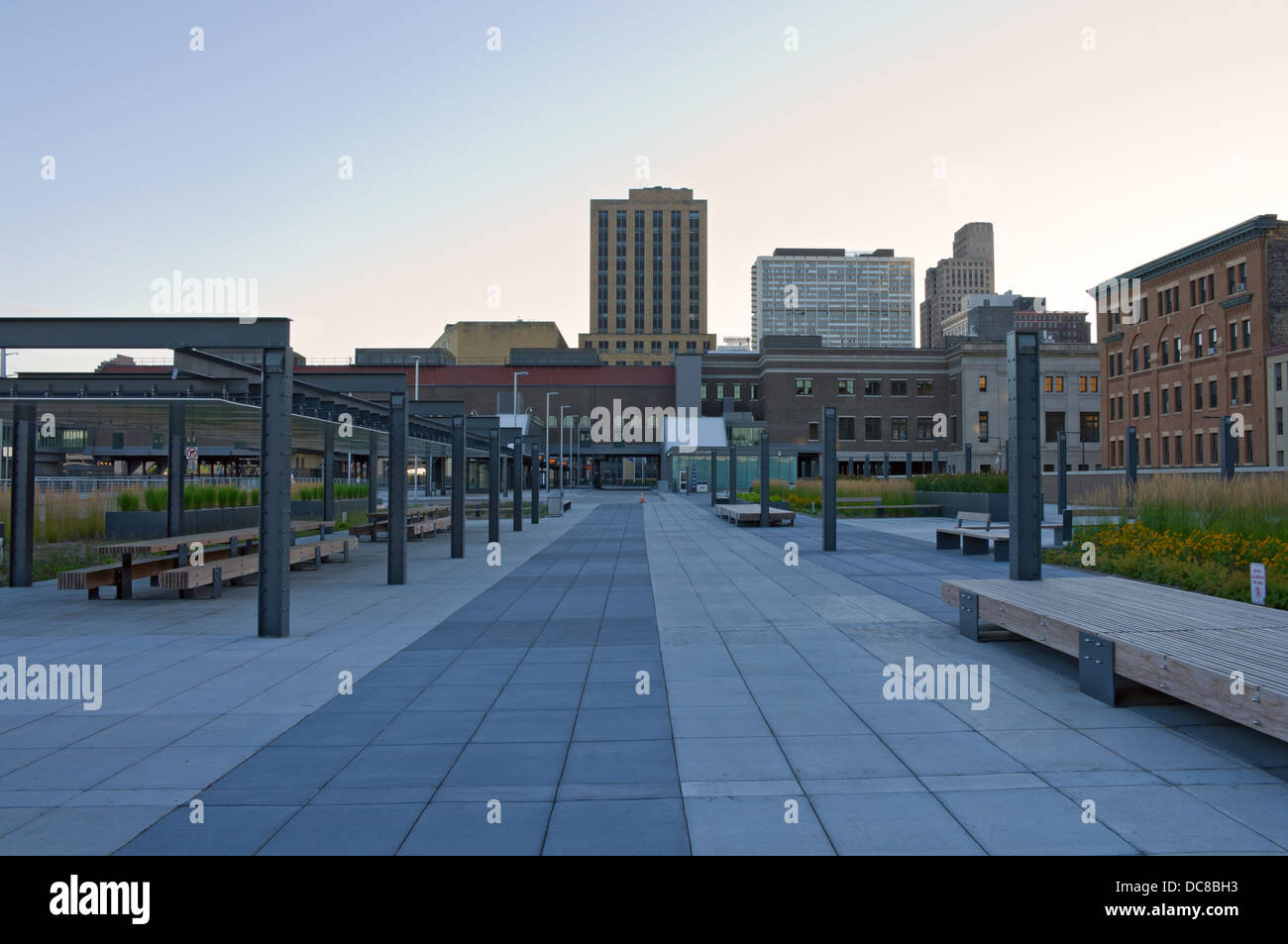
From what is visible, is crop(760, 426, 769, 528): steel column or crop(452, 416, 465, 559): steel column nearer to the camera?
crop(452, 416, 465, 559): steel column

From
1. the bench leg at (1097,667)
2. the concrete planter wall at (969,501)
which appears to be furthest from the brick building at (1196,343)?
the bench leg at (1097,667)

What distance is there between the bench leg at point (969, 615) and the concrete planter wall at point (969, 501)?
16.1 metres

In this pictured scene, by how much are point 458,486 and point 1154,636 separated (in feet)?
47.8

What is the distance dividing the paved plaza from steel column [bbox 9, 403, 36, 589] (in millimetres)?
3650

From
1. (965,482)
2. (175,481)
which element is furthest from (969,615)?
(965,482)

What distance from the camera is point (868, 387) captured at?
87.2 meters

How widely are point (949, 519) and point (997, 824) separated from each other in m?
27.6

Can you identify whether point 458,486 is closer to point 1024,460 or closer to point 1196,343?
point 1024,460

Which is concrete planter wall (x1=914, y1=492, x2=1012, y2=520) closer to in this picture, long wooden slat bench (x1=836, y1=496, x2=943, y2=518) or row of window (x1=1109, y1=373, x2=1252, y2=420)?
long wooden slat bench (x1=836, y1=496, x2=943, y2=518)

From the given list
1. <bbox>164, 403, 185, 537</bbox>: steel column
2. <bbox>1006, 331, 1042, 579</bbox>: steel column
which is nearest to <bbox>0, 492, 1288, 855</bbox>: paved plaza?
<bbox>1006, 331, 1042, 579</bbox>: steel column

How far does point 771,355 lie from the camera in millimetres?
87750

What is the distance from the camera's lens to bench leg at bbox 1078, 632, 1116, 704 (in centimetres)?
652
